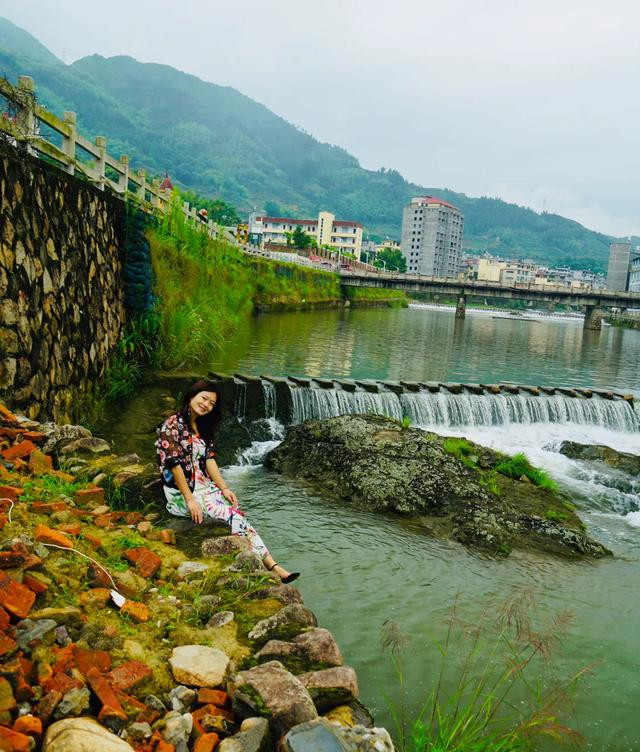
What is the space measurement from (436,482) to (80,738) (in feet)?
26.0

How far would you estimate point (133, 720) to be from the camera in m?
3.09

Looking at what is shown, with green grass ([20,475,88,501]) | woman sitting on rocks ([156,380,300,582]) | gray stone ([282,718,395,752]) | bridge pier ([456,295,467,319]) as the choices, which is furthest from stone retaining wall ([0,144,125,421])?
bridge pier ([456,295,467,319])

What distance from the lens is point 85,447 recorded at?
25.2 ft

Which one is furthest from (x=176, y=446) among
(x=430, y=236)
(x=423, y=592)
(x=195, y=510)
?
(x=430, y=236)

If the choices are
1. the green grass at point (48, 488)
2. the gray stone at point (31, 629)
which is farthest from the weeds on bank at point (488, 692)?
the green grass at point (48, 488)

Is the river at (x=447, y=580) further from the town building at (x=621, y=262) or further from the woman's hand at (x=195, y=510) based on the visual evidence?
the town building at (x=621, y=262)

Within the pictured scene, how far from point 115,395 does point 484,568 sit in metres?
7.84

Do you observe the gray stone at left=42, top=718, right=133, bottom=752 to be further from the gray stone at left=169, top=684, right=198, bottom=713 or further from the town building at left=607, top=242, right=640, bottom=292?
the town building at left=607, top=242, right=640, bottom=292

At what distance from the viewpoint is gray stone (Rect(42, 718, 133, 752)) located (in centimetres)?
267

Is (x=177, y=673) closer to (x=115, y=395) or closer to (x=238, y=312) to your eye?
(x=115, y=395)

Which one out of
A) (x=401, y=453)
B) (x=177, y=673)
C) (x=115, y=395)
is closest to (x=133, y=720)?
(x=177, y=673)

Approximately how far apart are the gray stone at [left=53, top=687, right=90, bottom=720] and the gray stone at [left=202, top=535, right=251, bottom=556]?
2.41 m

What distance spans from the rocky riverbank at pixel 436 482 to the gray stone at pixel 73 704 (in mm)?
6577

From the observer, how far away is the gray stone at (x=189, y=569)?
4.95 meters
